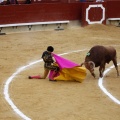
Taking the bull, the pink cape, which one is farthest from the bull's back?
the pink cape

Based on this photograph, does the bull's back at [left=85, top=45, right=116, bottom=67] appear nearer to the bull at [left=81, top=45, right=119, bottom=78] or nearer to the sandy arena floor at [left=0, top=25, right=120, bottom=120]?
the bull at [left=81, top=45, right=119, bottom=78]

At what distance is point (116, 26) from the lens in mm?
19562

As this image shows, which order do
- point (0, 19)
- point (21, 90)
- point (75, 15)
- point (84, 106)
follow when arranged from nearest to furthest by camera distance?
1. point (84, 106)
2. point (21, 90)
3. point (0, 19)
4. point (75, 15)

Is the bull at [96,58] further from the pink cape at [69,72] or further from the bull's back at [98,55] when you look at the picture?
the pink cape at [69,72]

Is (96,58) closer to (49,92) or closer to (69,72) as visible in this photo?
(69,72)

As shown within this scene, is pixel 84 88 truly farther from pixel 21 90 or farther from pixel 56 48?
pixel 56 48

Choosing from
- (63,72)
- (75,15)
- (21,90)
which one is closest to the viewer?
(21,90)

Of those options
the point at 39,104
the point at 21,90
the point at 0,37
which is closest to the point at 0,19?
the point at 0,37

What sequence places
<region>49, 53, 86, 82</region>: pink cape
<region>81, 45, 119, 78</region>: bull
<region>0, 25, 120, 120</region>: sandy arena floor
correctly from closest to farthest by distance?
<region>0, 25, 120, 120</region>: sandy arena floor < <region>49, 53, 86, 82</region>: pink cape < <region>81, 45, 119, 78</region>: bull

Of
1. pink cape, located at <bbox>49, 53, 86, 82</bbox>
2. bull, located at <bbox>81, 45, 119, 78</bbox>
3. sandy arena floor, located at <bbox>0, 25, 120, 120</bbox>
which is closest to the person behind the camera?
sandy arena floor, located at <bbox>0, 25, 120, 120</bbox>

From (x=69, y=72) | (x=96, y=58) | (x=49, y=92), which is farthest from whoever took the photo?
(x=96, y=58)

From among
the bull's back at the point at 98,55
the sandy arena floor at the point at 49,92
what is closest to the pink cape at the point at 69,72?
the sandy arena floor at the point at 49,92

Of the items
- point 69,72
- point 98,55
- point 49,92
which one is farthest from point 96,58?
point 49,92

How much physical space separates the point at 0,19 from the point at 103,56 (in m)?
7.83
